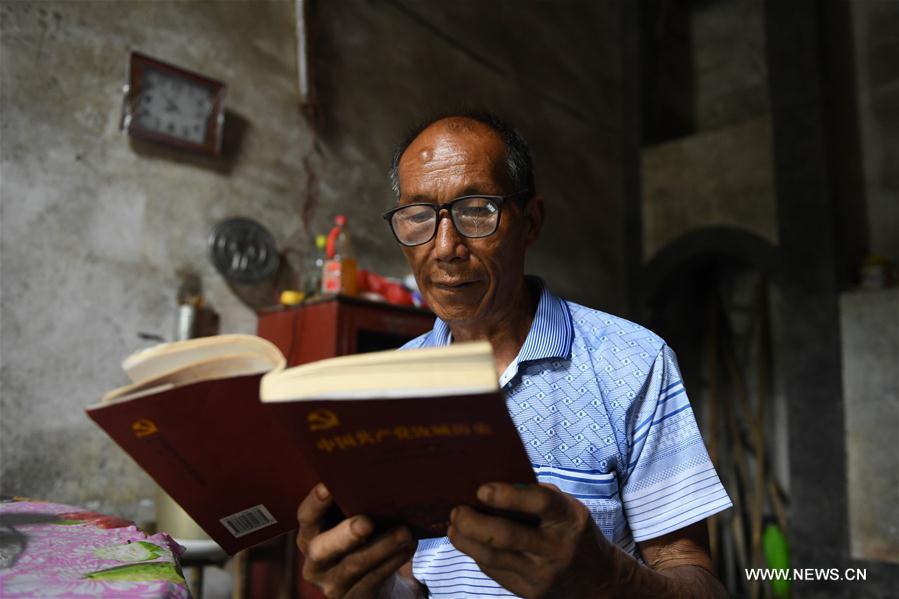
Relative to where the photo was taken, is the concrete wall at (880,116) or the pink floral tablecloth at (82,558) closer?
the pink floral tablecloth at (82,558)

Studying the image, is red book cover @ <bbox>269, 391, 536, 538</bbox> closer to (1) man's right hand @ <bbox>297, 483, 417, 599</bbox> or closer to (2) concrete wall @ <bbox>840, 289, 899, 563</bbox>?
(1) man's right hand @ <bbox>297, 483, 417, 599</bbox>

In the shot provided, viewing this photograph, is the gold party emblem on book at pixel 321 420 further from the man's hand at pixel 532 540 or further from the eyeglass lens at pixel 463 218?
the eyeglass lens at pixel 463 218

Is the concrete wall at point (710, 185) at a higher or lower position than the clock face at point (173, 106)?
higher

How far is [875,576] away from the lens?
3641mm

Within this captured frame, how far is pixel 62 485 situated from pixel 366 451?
6.80ft

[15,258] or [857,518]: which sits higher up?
[15,258]

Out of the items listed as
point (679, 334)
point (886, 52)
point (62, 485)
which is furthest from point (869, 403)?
point (62, 485)

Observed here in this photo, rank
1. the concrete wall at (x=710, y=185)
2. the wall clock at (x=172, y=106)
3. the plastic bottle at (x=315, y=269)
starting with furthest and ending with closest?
the concrete wall at (x=710, y=185) < the plastic bottle at (x=315, y=269) < the wall clock at (x=172, y=106)

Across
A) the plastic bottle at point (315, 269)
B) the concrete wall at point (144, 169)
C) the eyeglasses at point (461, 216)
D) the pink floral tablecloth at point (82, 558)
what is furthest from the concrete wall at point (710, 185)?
the pink floral tablecloth at point (82, 558)

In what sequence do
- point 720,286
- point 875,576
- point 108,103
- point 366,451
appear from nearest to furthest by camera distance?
point 366,451
point 108,103
point 875,576
point 720,286

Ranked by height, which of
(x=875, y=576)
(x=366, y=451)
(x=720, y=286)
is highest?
(x=720, y=286)

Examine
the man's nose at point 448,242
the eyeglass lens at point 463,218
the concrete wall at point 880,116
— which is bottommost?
the man's nose at point 448,242

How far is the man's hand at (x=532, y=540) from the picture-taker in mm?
673

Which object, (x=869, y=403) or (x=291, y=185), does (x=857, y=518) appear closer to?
(x=869, y=403)
